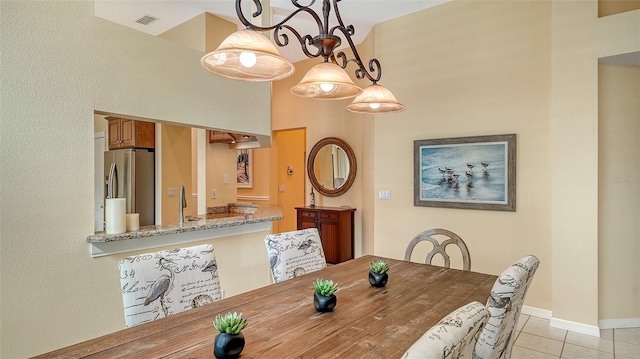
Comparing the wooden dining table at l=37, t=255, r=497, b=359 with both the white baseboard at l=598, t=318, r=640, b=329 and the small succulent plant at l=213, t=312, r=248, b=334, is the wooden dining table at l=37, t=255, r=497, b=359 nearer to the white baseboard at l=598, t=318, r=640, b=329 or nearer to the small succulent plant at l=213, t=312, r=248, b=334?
the small succulent plant at l=213, t=312, r=248, b=334

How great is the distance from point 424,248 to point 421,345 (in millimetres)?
3452

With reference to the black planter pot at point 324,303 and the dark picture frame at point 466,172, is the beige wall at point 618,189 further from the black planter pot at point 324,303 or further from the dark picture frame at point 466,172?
the black planter pot at point 324,303

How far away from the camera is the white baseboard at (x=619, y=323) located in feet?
10.2

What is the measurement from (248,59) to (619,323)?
3.87 meters

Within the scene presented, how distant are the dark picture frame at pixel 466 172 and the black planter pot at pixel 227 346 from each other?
124 inches

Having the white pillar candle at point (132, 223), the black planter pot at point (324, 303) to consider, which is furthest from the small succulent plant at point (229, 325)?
the white pillar candle at point (132, 223)

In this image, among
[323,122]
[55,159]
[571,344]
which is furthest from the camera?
[323,122]

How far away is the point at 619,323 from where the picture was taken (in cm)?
312

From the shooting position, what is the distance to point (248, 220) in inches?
122

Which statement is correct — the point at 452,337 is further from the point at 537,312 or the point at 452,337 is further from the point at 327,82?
the point at 537,312

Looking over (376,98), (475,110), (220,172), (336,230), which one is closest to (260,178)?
(220,172)

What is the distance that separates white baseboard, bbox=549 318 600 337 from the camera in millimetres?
2963

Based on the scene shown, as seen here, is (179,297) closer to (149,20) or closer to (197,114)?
(197,114)

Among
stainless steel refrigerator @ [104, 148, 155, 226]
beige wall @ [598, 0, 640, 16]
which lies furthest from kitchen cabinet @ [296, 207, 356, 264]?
beige wall @ [598, 0, 640, 16]
